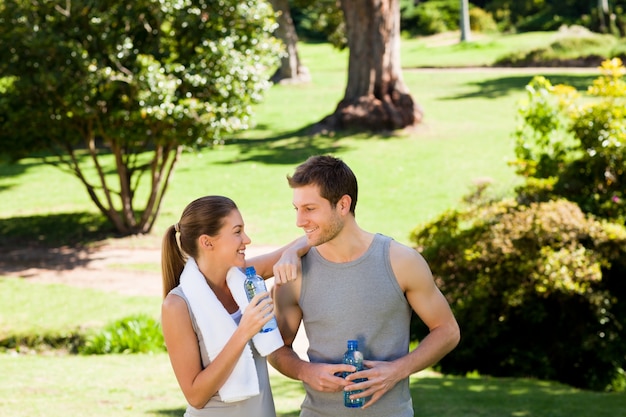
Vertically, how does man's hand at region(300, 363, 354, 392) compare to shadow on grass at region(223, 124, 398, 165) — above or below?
above

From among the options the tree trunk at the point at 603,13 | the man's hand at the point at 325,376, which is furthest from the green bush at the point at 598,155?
the tree trunk at the point at 603,13

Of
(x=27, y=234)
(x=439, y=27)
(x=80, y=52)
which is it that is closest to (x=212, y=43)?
(x=80, y=52)

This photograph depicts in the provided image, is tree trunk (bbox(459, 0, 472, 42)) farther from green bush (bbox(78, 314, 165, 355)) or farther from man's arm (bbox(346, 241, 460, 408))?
man's arm (bbox(346, 241, 460, 408))

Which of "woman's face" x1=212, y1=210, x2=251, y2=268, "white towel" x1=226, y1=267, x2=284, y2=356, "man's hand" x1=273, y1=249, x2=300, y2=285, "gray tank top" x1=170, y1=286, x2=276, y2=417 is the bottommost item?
"gray tank top" x1=170, y1=286, x2=276, y2=417

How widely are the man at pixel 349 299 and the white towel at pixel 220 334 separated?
0.17 metres

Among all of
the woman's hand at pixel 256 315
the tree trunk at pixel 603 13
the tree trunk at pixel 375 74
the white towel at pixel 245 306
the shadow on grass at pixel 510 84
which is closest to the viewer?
the woman's hand at pixel 256 315

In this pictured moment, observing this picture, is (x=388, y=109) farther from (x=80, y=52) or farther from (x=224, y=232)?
(x=224, y=232)

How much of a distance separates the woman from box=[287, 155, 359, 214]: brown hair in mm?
322

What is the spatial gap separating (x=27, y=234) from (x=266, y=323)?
1681cm

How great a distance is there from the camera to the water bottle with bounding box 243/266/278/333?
12.5ft

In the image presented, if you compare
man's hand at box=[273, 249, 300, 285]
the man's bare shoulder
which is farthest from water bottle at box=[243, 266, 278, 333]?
the man's bare shoulder

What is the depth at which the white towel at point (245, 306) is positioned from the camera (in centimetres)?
386

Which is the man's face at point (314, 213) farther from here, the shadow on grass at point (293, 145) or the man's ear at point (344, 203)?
the shadow on grass at point (293, 145)

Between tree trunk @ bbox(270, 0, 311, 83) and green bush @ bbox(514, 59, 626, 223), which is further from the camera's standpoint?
tree trunk @ bbox(270, 0, 311, 83)
